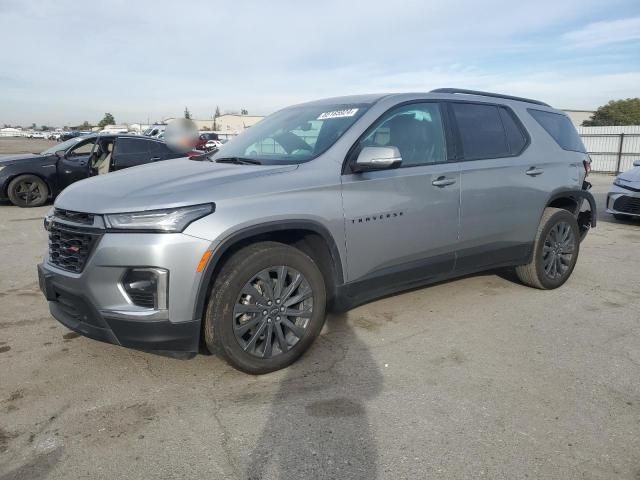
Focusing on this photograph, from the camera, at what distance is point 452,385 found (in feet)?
10.6

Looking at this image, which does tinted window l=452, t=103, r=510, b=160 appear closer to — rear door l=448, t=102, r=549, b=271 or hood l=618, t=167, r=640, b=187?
rear door l=448, t=102, r=549, b=271

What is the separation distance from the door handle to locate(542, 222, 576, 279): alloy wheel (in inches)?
60.3

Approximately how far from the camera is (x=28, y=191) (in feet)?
34.6

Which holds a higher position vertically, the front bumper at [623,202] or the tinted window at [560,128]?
the tinted window at [560,128]

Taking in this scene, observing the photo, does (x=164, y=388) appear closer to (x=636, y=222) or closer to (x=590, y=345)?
(x=590, y=345)

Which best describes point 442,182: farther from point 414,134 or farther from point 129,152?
point 129,152

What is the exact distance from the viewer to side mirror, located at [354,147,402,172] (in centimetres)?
339

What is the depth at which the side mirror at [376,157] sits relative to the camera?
3.39m

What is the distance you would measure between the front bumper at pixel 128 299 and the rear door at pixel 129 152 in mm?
7599

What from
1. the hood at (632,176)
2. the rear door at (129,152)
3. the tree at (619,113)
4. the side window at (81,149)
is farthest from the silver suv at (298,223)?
the tree at (619,113)

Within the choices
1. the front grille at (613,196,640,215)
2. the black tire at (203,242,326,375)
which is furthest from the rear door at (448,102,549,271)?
the front grille at (613,196,640,215)

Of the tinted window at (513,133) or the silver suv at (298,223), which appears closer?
the silver suv at (298,223)

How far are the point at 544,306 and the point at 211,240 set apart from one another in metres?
3.28

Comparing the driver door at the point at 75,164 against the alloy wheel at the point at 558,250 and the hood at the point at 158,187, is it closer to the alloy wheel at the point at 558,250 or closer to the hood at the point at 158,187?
the hood at the point at 158,187
